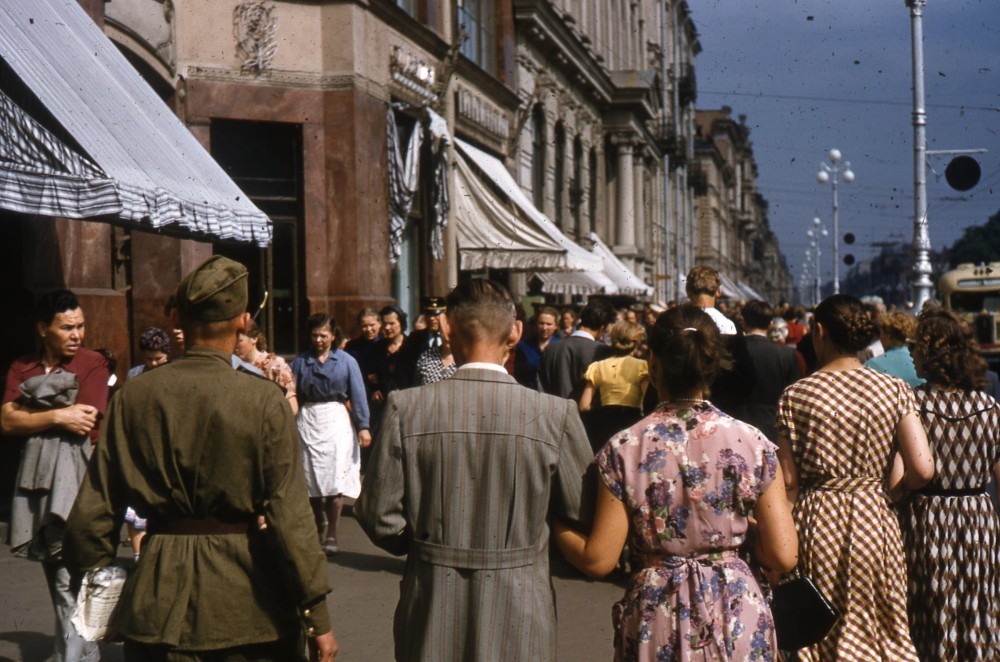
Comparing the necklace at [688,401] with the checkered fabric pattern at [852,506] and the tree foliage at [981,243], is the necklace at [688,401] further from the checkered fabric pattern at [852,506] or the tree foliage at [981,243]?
the tree foliage at [981,243]

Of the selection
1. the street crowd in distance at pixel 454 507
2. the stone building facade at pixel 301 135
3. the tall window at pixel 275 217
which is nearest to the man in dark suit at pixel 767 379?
the street crowd in distance at pixel 454 507

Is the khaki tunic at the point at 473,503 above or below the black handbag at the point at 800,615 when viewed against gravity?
above

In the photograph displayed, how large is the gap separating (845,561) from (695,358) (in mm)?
1751

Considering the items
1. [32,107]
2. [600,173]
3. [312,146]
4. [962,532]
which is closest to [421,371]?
[32,107]

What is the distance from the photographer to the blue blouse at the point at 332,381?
9.76 metres

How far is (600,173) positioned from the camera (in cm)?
3675

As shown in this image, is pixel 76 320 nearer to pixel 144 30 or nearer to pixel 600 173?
pixel 144 30

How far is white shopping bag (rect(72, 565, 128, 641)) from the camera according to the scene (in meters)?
3.78

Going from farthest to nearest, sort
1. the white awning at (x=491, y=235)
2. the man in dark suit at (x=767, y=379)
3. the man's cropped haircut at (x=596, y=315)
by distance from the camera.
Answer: the white awning at (x=491, y=235)
the man's cropped haircut at (x=596, y=315)
the man in dark suit at (x=767, y=379)

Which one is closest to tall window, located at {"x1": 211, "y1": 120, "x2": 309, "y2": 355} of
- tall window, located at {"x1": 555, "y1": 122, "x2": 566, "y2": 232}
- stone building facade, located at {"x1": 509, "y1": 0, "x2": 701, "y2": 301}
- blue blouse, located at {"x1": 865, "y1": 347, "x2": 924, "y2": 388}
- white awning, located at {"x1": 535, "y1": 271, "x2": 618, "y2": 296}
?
blue blouse, located at {"x1": 865, "y1": 347, "x2": 924, "y2": 388}

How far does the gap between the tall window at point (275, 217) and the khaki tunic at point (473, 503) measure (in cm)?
1148

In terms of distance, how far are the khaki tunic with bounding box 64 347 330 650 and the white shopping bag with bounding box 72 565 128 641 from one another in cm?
4

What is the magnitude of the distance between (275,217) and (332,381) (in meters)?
6.04

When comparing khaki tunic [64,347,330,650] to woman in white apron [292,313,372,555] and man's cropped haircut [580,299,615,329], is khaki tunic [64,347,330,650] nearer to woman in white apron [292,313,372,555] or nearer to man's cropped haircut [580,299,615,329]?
woman in white apron [292,313,372,555]
